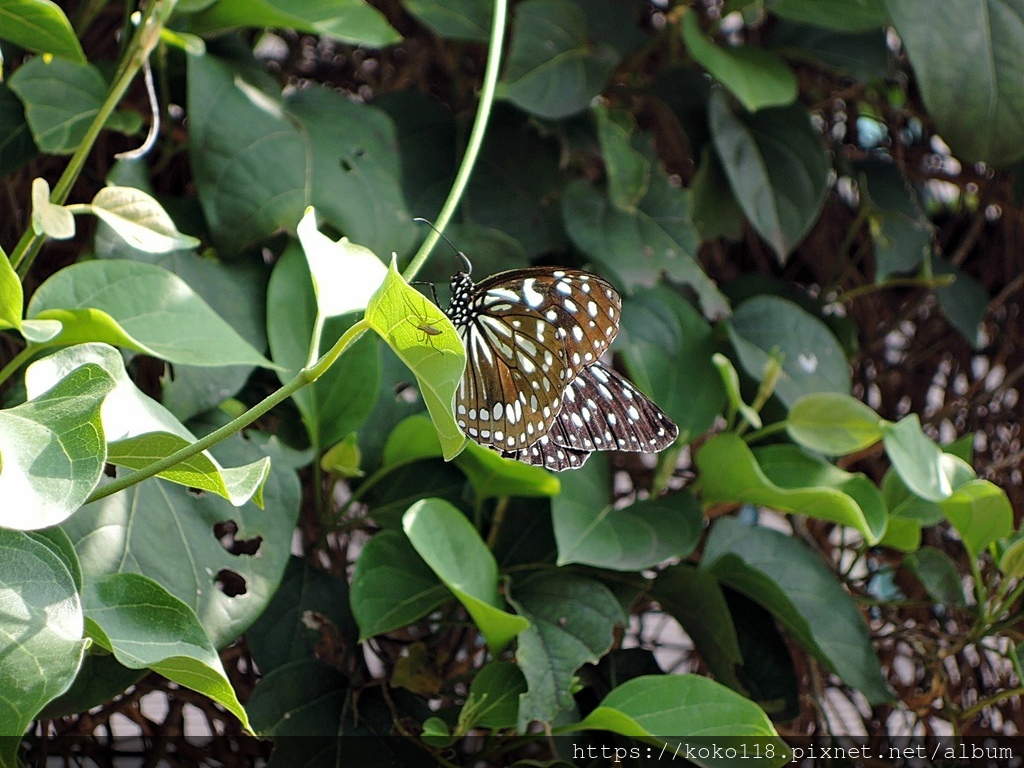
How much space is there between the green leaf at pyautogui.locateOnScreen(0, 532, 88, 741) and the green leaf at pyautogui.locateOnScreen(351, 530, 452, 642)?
0.27m

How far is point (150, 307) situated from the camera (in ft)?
1.86

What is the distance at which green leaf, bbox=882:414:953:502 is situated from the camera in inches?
27.4

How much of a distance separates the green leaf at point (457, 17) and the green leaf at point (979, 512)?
0.55 metres

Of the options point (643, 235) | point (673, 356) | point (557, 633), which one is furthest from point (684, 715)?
point (643, 235)

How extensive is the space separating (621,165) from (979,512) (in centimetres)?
42

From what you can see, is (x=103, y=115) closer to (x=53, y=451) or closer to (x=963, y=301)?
(x=53, y=451)

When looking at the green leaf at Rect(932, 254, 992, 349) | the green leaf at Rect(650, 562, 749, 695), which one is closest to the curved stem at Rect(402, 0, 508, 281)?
the green leaf at Rect(650, 562, 749, 695)

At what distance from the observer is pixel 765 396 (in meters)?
0.79

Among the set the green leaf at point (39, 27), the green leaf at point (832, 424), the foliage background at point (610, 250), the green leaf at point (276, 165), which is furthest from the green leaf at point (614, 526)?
the green leaf at point (39, 27)

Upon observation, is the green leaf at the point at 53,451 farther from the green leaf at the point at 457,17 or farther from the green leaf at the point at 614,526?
the green leaf at the point at 457,17

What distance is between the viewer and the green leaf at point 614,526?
0.67 meters

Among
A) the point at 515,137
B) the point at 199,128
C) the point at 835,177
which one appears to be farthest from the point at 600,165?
the point at 199,128

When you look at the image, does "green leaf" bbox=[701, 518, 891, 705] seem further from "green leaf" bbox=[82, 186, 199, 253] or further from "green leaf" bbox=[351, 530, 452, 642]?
"green leaf" bbox=[82, 186, 199, 253]

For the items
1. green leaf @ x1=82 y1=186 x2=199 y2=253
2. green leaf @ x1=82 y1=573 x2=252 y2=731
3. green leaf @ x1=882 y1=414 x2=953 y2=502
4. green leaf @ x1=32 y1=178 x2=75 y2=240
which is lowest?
green leaf @ x1=882 y1=414 x2=953 y2=502
